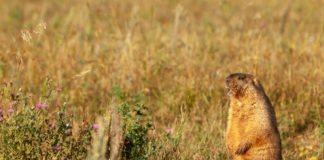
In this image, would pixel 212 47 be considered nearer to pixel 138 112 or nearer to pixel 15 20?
pixel 138 112

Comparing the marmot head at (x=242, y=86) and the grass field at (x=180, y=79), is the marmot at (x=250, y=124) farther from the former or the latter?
the grass field at (x=180, y=79)

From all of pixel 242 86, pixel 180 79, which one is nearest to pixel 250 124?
pixel 242 86

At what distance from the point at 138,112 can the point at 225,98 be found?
1722 mm

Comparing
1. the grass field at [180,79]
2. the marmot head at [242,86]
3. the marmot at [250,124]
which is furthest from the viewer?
the grass field at [180,79]

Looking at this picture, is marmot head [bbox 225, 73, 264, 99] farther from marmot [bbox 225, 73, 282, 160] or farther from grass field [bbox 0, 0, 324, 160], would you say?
grass field [bbox 0, 0, 324, 160]

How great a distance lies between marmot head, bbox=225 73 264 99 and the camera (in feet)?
10.8

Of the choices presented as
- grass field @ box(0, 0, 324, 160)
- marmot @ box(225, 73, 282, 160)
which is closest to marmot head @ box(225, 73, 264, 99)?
marmot @ box(225, 73, 282, 160)

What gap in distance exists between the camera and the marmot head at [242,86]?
328 centimetres

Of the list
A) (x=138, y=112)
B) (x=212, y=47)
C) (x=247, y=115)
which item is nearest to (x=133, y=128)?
(x=138, y=112)

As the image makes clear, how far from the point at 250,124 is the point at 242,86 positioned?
32cm

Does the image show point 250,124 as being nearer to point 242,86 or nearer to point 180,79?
point 242,86

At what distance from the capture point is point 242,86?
3311mm

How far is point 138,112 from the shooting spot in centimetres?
340

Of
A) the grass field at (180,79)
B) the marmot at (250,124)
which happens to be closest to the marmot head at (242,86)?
the marmot at (250,124)
